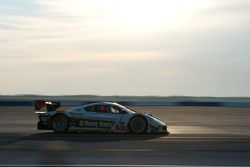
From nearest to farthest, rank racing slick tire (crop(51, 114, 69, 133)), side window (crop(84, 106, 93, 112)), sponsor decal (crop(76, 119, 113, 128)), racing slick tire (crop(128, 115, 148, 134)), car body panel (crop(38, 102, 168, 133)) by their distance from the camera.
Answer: racing slick tire (crop(128, 115, 148, 134)) < car body panel (crop(38, 102, 168, 133)) < sponsor decal (crop(76, 119, 113, 128)) < racing slick tire (crop(51, 114, 69, 133)) < side window (crop(84, 106, 93, 112))

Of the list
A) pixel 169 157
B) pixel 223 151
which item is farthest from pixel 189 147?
pixel 169 157

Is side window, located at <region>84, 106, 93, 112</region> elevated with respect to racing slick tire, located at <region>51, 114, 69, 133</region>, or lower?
elevated

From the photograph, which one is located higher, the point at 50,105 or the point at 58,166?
the point at 50,105

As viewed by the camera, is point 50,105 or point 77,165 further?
point 50,105

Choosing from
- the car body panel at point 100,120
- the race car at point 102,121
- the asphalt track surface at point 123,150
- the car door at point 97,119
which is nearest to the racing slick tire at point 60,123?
the race car at point 102,121

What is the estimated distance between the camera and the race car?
2089 cm

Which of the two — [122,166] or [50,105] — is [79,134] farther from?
[122,166]

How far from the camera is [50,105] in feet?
71.4

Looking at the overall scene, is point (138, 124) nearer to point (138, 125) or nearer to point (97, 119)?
point (138, 125)

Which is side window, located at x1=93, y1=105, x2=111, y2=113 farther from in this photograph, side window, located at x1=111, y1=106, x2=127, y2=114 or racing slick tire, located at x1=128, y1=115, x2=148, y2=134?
racing slick tire, located at x1=128, y1=115, x2=148, y2=134

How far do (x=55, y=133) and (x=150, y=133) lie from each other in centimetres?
342

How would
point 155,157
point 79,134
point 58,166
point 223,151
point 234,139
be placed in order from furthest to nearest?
point 79,134 → point 234,139 → point 223,151 → point 155,157 → point 58,166

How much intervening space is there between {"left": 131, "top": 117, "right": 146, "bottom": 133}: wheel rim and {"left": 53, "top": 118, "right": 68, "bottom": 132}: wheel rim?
244 centimetres

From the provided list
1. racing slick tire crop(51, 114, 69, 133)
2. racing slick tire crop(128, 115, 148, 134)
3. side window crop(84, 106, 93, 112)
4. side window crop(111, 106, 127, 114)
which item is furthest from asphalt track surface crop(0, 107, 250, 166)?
side window crop(84, 106, 93, 112)
